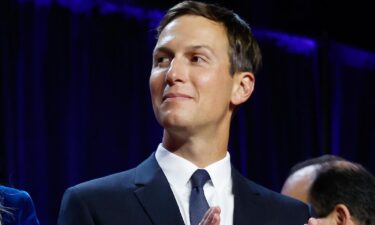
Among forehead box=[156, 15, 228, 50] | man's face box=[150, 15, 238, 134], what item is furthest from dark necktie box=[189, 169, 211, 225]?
forehead box=[156, 15, 228, 50]

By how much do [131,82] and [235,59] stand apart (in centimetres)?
177

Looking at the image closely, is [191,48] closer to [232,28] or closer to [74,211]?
[232,28]

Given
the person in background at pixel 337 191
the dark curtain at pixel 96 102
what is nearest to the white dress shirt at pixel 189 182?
the person in background at pixel 337 191

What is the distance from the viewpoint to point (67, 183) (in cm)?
340

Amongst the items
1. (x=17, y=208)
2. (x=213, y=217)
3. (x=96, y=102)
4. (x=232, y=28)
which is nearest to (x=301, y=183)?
(x=232, y=28)

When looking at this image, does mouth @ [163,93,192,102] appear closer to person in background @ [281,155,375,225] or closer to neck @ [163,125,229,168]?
neck @ [163,125,229,168]

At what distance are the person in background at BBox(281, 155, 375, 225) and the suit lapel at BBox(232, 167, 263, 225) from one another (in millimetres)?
316

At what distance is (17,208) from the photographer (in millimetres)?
1760

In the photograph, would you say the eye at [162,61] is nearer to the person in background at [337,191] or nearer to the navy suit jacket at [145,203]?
the navy suit jacket at [145,203]

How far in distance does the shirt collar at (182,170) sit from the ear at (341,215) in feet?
1.51

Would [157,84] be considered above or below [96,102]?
above

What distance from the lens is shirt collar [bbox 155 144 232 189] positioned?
1.81 metres

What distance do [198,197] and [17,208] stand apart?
428 mm

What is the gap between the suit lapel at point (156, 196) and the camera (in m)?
1.70
